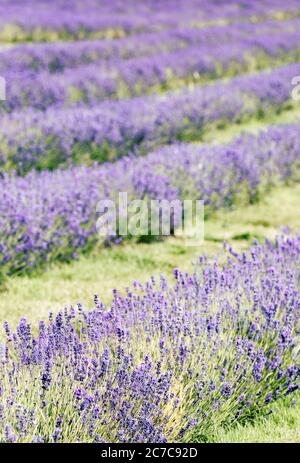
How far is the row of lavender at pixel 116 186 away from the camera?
15.0 ft

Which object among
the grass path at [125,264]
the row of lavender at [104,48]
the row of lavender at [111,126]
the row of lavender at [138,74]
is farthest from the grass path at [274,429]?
the row of lavender at [104,48]

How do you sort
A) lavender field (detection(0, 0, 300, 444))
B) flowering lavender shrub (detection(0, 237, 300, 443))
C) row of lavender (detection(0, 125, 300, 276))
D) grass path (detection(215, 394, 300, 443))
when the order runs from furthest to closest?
row of lavender (detection(0, 125, 300, 276)), grass path (detection(215, 394, 300, 443)), lavender field (detection(0, 0, 300, 444)), flowering lavender shrub (detection(0, 237, 300, 443))

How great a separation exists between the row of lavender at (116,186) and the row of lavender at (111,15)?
1095 cm

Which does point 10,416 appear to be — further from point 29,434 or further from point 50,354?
point 50,354

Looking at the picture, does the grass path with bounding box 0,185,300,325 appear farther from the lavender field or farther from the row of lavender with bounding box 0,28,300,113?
the row of lavender with bounding box 0,28,300,113

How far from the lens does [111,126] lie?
23.8 feet

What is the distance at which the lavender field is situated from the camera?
265cm

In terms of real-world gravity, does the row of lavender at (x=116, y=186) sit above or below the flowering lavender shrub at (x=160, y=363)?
above

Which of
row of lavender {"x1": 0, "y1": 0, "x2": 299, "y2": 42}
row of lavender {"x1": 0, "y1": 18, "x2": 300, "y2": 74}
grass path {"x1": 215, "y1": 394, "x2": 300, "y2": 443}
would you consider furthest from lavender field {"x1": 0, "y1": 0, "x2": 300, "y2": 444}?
row of lavender {"x1": 0, "y1": 0, "x2": 299, "y2": 42}

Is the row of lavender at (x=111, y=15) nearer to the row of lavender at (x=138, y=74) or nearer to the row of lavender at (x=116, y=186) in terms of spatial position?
the row of lavender at (x=138, y=74)

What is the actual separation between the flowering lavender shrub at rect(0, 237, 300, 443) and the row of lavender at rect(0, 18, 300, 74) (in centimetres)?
764

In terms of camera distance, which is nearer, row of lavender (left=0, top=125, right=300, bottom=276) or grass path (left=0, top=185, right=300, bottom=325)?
grass path (left=0, top=185, right=300, bottom=325)

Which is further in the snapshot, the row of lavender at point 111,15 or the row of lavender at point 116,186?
the row of lavender at point 111,15
